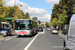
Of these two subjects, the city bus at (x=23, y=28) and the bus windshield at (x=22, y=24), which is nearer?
the city bus at (x=23, y=28)

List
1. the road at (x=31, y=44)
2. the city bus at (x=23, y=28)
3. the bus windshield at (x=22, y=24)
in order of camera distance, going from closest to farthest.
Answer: the road at (x=31, y=44)
the city bus at (x=23, y=28)
the bus windshield at (x=22, y=24)

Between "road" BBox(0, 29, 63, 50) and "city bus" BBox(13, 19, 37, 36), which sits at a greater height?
"city bus" BBox(13, 19, 37, 36)

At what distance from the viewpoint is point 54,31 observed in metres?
31.7

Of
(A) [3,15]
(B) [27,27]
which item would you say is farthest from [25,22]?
(A) [3,15]

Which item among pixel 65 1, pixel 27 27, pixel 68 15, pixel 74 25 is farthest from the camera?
pixel 65 1

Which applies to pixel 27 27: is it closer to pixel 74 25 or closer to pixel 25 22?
pixel 25 22

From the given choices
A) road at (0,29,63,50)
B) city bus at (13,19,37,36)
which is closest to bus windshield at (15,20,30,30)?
city bus at (13,19,37,36)

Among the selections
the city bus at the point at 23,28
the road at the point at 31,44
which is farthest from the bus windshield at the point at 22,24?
the road at the point at 31,44

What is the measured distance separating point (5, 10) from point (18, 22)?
342cm

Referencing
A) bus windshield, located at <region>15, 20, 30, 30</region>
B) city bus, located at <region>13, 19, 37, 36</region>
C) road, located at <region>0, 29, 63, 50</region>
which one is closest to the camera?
road, located at <region>0, 29, 63, 50</region>

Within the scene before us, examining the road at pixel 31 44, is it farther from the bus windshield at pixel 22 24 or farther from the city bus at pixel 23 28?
the bus windshield at pixel 22 24

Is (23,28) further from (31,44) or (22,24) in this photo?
(31,44)

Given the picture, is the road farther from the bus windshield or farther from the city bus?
the bus windshield

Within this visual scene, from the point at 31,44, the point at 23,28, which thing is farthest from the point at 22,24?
the point at 31,44
